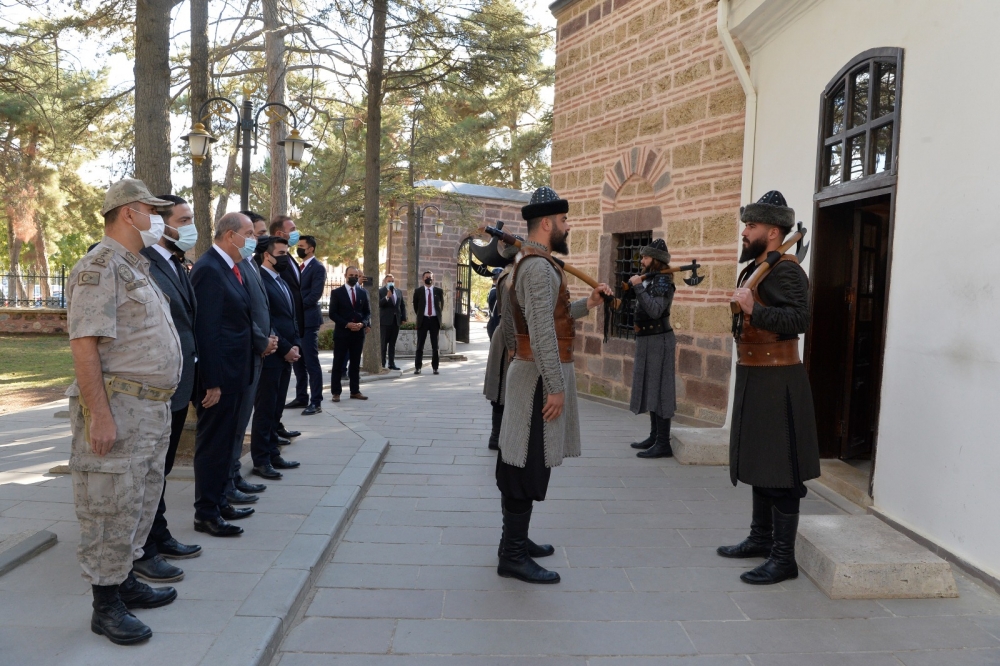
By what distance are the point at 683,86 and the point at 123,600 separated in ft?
25.9

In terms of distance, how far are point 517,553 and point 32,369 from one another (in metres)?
12.6

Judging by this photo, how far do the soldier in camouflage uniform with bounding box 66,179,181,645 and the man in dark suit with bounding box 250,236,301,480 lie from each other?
7.79 ft

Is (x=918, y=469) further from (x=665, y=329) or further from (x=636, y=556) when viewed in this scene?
(x=665, y=329)

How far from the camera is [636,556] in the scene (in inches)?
170

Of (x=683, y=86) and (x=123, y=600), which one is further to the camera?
(x=683, y=86)

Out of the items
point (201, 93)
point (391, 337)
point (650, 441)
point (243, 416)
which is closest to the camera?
point (243, 416)

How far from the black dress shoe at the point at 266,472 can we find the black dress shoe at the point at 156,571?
6.36 feet

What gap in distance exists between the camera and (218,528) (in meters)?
4.28

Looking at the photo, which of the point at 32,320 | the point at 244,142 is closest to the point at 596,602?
the point at 244,142

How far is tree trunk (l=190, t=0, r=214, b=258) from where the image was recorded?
830 centimetres

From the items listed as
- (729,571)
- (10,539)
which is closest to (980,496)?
Answer: (729,571)

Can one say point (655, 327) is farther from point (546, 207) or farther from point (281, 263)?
point (281, 263)

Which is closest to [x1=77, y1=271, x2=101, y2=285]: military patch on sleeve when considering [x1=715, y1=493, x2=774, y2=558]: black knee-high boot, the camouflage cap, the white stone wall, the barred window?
the camouflage cap

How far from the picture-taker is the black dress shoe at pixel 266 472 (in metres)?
5.59
